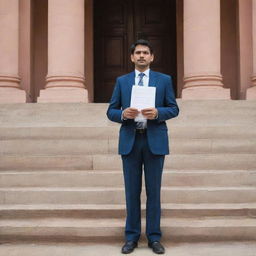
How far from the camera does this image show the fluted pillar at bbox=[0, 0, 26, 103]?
43.3ft

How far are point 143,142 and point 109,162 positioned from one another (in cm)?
269

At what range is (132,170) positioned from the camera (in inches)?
213

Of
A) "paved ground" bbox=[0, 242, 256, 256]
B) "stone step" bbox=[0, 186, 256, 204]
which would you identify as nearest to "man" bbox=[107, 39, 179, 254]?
"paved ground" bbox=[0, 242, 256, 256]

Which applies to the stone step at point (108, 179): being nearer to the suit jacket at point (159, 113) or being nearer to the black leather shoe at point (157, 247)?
the black leather shoe at point (157, 247)

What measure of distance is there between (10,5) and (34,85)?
3553mm

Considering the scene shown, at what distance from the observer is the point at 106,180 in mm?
7320

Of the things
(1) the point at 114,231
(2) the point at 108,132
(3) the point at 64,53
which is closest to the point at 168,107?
(1) the point at 114,231

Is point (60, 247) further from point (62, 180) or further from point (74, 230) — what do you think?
point (62, 180)

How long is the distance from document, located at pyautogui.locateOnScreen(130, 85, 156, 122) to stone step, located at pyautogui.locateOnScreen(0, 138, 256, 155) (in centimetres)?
349

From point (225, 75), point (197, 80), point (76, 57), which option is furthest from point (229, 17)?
point (76, 57)

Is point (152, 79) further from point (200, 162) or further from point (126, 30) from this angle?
point (126, 30)

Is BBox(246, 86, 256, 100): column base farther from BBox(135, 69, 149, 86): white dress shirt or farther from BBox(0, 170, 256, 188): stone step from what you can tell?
BBox(135, 69, 149, 86): white dress shirt

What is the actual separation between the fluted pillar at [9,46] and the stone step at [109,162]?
537 cm

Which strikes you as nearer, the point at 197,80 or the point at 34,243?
the point at 34,243
